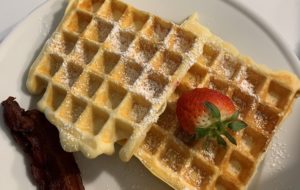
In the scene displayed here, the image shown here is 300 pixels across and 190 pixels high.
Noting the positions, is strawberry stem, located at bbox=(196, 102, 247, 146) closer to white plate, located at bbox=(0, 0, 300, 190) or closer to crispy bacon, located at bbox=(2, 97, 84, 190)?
white plate, located at bbox=(0, 0, 300, 190)

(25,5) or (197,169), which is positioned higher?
(25,5)

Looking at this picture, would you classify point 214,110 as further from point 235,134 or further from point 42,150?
point 42,150

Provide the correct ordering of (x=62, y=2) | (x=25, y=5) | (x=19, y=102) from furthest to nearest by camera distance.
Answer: (x=25, y=5), (x=62, y=2), (x=19, y=102)

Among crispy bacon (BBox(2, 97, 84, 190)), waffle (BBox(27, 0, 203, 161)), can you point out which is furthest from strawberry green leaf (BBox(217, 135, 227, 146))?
crispy bacon (BBox(2, 97, 84, 190))

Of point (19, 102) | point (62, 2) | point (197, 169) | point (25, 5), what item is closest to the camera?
point (197, 169)

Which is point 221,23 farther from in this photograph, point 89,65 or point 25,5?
point 25,5

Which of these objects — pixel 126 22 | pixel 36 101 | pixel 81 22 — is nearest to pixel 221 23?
pixel 126 22

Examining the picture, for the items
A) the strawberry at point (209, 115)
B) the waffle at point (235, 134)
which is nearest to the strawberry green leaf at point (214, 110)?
the strawberry at point (209, 115)
